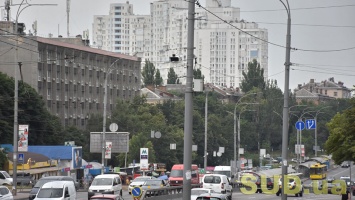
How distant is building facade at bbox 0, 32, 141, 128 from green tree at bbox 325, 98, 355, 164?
61.5m

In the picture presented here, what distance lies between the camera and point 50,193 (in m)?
44.1

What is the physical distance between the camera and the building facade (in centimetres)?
11192

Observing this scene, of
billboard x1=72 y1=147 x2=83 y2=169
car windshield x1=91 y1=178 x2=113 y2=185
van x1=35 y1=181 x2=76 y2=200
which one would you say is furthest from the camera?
billboard x1=72 y1=147 x2=83 y2=169

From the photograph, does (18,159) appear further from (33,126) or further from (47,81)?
(47,81)

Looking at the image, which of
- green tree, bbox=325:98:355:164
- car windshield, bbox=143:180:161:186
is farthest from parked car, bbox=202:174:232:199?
green tree, bbox=325:98:355:164

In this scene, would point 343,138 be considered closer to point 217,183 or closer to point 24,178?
point 217,183

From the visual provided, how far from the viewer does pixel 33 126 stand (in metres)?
104

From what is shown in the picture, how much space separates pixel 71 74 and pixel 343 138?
8207 centimetres

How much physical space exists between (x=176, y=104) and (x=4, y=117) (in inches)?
2313

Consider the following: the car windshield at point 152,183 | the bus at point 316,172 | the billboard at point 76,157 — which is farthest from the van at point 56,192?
the bus at point 316,172

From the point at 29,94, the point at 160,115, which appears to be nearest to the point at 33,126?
the point at 29,94

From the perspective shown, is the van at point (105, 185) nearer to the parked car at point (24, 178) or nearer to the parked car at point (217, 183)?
the parked car at point (217, 183)

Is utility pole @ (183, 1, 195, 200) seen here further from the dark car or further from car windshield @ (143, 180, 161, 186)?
the dark car

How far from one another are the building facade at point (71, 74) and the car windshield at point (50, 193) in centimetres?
6371
